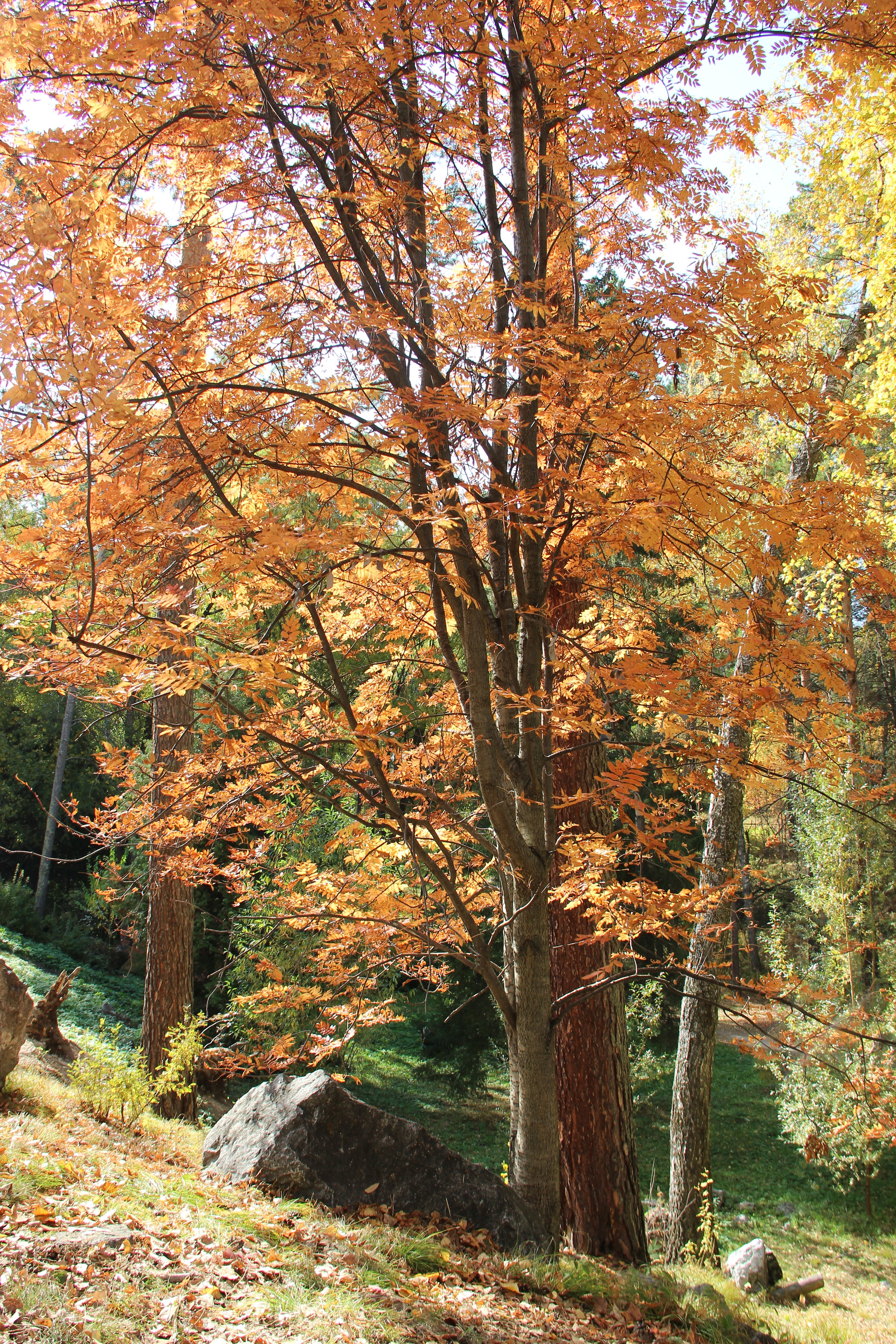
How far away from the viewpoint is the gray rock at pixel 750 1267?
7035 mm

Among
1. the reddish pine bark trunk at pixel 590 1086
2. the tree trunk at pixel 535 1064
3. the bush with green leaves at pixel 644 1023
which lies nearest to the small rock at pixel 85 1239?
the tree trunk at pixel 535 1064

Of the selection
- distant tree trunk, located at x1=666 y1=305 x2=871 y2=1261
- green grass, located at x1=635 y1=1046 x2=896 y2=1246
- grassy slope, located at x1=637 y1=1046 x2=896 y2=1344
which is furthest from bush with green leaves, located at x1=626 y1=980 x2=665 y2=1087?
distant tree trunk, located at x1=666 y1=305 x2=871 y2=1261

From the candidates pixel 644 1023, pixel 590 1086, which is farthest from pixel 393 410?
pixel 644 1023

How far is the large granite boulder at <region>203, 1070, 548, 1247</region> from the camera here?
Result: 376 cm

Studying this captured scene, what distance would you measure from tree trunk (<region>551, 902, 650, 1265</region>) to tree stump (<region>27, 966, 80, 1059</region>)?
4.14 metres

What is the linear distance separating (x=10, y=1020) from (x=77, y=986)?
396 inches

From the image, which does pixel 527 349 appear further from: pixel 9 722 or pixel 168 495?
pixel 9 722

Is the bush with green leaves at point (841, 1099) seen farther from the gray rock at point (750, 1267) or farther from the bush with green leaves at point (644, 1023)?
the bush with green leaves at point (644, 1023)

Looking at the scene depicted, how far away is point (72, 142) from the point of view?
253 cm

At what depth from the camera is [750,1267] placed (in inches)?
281

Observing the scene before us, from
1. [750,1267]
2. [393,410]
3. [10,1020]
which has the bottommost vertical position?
[750,1267]

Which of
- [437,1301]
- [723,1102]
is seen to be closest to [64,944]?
[723,1102]

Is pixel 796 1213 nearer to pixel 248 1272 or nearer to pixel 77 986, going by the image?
pixel 248 1272

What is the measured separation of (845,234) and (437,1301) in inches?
344
